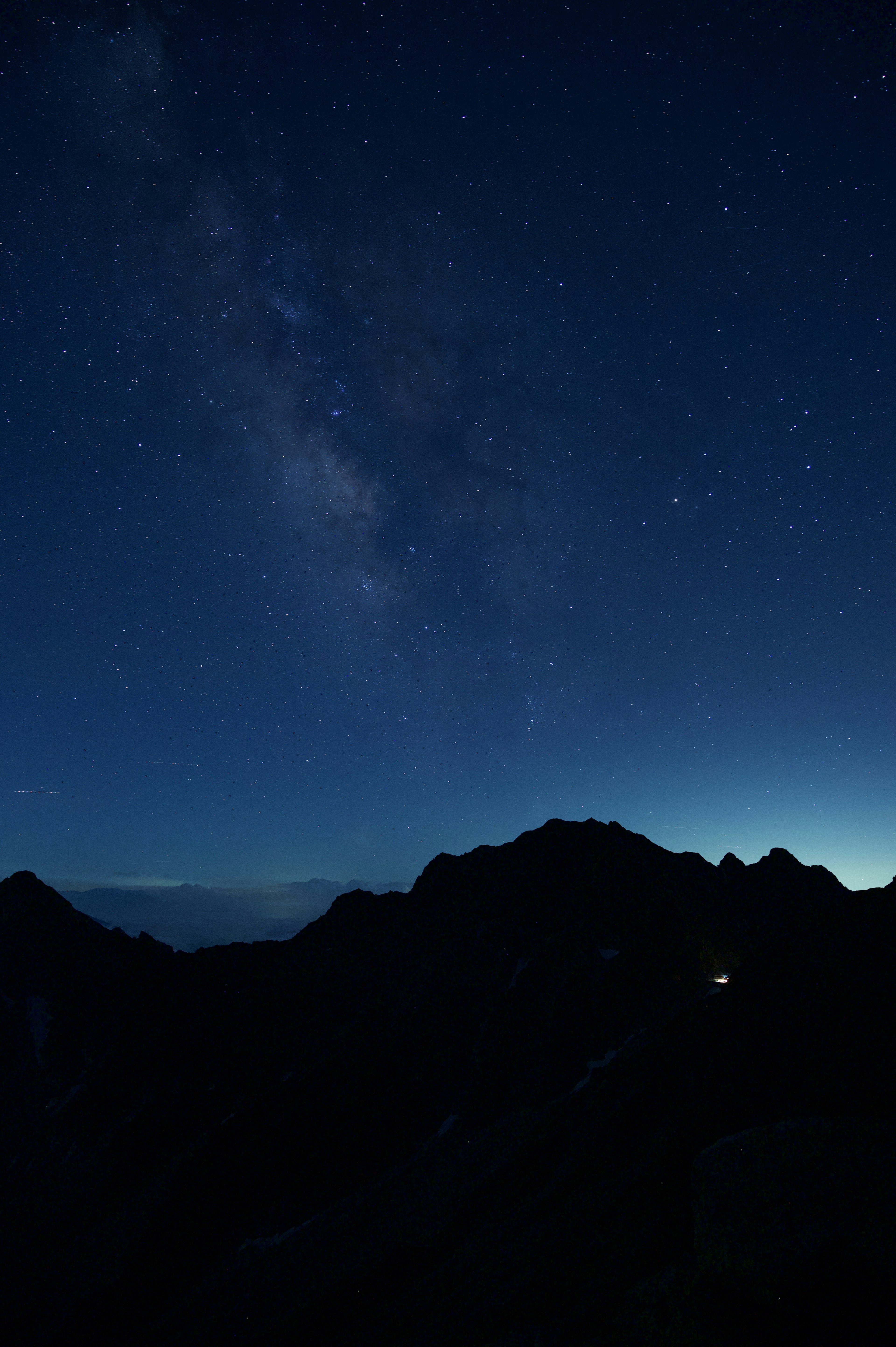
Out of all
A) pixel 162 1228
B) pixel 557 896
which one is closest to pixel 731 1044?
pixel 557 896

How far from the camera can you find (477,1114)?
169 feet

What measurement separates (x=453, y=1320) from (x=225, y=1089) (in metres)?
51.8

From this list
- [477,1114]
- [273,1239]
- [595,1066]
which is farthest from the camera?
[477,1114]

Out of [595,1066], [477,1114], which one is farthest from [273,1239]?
[595,1066]

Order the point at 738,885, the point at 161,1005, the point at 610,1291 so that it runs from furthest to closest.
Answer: the point at 161,1005 < the point at 738,885 < the point at 610,1291

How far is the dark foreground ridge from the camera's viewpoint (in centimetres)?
1789

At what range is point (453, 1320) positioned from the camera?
26.9 m

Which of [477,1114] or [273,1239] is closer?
[273,1239]

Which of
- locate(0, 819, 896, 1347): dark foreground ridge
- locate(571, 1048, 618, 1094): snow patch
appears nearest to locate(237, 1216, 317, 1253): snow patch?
locate(0, 819, 896, 1347): dark foreground ridge

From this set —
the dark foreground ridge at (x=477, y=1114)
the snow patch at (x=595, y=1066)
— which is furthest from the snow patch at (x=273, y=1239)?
the snow patch at (x=595, y=1066)

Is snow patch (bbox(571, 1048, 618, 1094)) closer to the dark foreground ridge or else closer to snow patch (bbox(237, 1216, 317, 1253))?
the dark foreground ridge

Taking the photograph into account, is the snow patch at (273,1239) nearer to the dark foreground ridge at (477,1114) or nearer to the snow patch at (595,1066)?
the dark foreground ridge at (477,1114)

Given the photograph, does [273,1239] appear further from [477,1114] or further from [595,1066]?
[595,1066]

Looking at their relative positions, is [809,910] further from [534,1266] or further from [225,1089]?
[225,1089]
